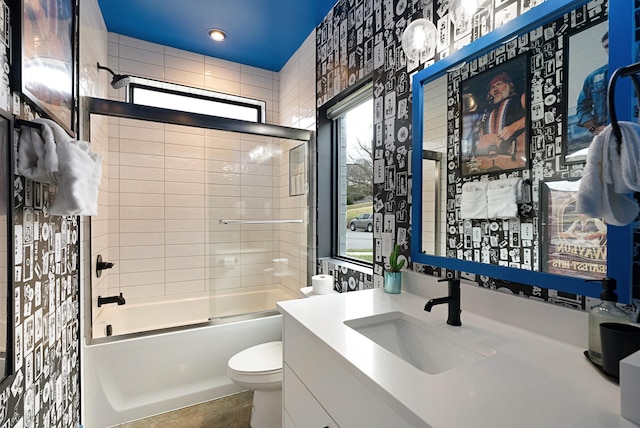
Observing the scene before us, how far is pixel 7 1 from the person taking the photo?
2.91 ft

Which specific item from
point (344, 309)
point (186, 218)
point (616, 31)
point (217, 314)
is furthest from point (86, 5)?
point (616, 31)

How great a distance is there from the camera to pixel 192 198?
2.70m

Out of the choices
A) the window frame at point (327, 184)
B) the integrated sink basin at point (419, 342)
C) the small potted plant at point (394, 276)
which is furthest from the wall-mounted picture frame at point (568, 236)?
the window frame at point (327, 184)

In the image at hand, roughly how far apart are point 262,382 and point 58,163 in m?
1.32

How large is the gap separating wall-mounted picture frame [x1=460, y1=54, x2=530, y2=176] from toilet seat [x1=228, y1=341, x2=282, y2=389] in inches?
53.8

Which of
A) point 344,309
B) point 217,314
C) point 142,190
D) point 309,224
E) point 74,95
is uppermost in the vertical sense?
point 74,95

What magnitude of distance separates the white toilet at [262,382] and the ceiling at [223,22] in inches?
91.2

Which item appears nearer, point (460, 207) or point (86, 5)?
point (460, 207)

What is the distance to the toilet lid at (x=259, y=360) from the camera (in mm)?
1606

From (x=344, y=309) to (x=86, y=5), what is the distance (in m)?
2.30

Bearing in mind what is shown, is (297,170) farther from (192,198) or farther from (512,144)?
(512,144)

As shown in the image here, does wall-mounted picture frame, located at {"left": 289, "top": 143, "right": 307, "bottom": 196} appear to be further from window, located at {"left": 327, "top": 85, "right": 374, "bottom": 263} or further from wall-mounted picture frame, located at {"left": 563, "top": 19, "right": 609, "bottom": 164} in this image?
wall-mounted picture frame, located at {"left": 563, "top": 19, "right": 609, "bottom": 164}

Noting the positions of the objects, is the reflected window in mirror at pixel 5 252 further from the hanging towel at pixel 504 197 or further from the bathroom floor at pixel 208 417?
the hanging towel at pixel 504 197

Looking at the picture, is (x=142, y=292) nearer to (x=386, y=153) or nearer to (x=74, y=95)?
(x=74, y=95)
